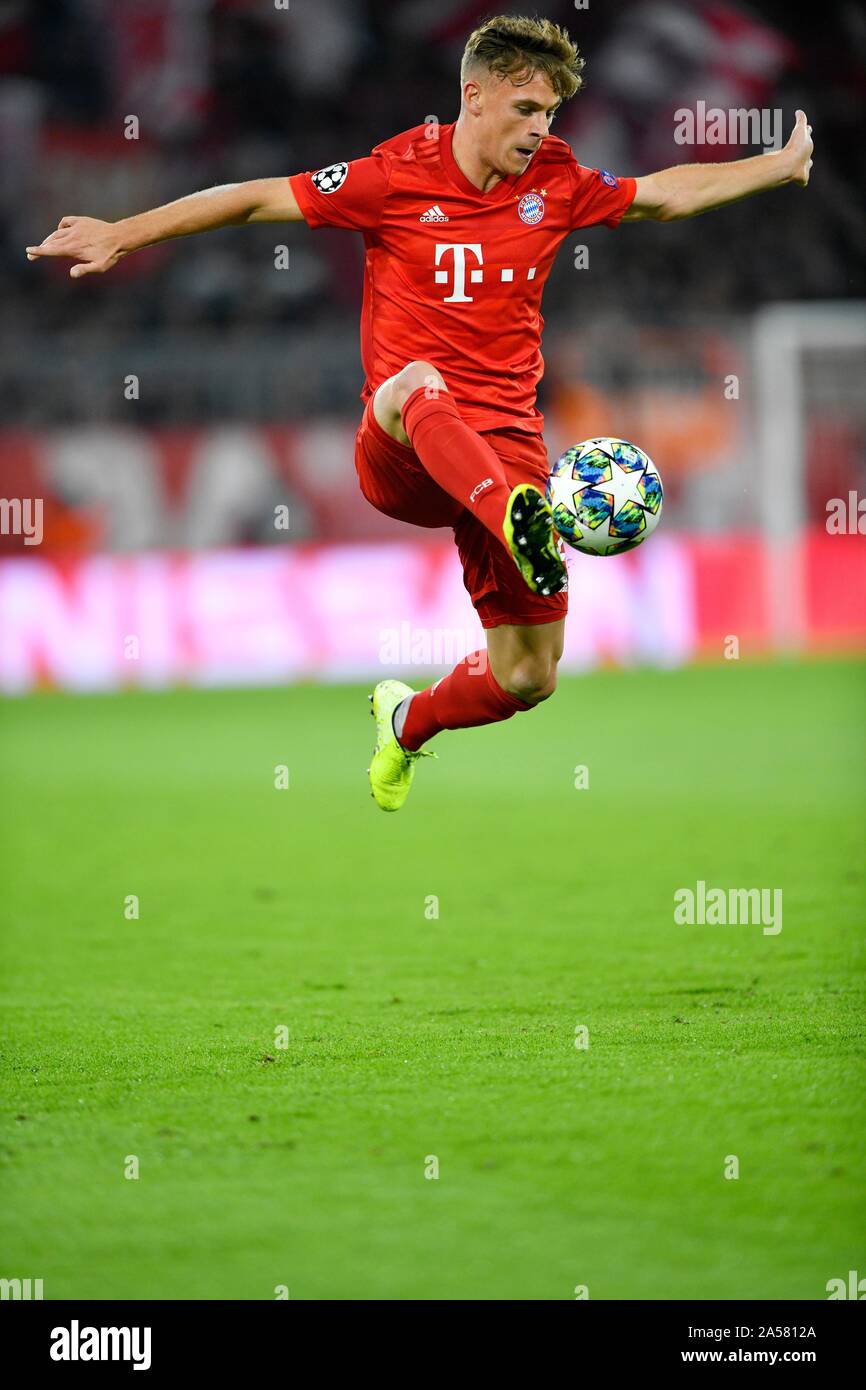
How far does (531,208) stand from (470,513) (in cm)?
102

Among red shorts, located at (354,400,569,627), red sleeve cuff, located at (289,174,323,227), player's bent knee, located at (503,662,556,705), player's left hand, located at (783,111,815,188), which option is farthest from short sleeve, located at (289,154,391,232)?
player's bent knee, located at (503,662,556,705)

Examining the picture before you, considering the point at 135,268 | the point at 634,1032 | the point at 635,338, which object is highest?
the point at 135,268

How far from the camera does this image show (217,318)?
23.8 metres

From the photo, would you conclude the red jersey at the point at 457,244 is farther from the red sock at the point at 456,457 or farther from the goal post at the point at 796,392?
the goal post at the point at 796,392

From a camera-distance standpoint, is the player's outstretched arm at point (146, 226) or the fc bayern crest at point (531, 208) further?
the fc bayern crest at point (531, 208)

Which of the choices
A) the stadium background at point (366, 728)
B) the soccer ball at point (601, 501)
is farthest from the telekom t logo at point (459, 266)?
the stadium background at point (366, 728)

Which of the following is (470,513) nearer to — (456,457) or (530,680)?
(530,680)

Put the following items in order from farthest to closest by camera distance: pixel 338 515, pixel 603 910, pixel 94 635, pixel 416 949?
pixel 338 515 < pixel 94 635 < pixel 603 910 < pixel 416 949

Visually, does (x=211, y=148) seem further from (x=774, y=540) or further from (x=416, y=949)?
(x=416, y=949)

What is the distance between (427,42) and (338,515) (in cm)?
905

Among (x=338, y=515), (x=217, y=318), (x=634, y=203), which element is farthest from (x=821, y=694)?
(x=217, y=318)

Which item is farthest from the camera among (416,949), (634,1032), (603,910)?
(603,910)

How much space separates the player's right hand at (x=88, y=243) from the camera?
5.51 meters

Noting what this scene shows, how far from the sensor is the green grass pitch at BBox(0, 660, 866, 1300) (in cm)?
382
